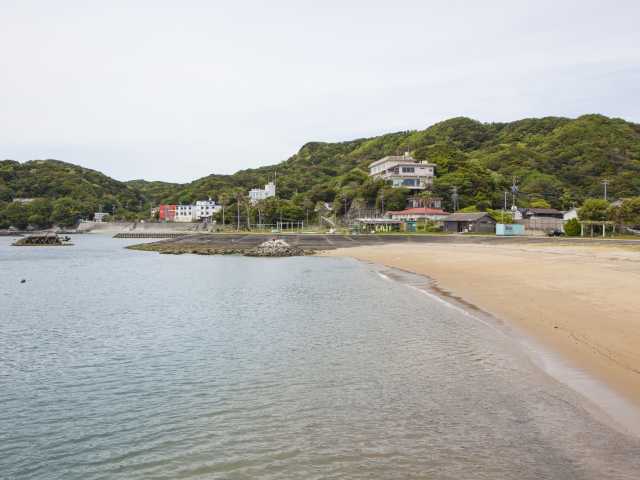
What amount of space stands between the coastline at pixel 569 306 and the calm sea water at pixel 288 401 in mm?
841

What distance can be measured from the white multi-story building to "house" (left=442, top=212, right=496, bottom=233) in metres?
104

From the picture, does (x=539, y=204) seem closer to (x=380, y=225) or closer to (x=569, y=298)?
(x=380, y=225)

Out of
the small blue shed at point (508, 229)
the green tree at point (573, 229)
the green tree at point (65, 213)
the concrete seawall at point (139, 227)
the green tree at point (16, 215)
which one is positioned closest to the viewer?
the green tree at point (573, 229)

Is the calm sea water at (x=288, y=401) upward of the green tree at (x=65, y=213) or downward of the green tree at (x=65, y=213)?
downward

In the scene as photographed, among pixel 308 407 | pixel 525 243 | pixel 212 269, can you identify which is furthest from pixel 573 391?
pixel 525 243

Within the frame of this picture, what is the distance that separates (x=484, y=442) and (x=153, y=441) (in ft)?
16.5

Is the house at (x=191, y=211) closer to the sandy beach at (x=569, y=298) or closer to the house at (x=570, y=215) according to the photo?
the house at (x=570, y=215)

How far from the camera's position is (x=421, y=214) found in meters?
84.6

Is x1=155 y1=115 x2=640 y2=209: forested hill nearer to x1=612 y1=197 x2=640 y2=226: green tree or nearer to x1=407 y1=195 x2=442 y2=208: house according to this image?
x1=407 y1=195 x2=442 y2=208: house

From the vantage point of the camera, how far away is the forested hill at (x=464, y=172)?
335 feet

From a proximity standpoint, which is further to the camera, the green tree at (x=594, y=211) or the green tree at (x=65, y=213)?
the green tree at (x=65, y=213)

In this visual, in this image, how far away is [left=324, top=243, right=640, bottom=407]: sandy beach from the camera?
1127 cm

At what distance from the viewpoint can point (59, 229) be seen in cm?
15600

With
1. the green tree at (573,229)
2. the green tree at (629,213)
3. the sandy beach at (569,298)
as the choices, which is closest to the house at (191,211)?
the green tree at (573,229)
